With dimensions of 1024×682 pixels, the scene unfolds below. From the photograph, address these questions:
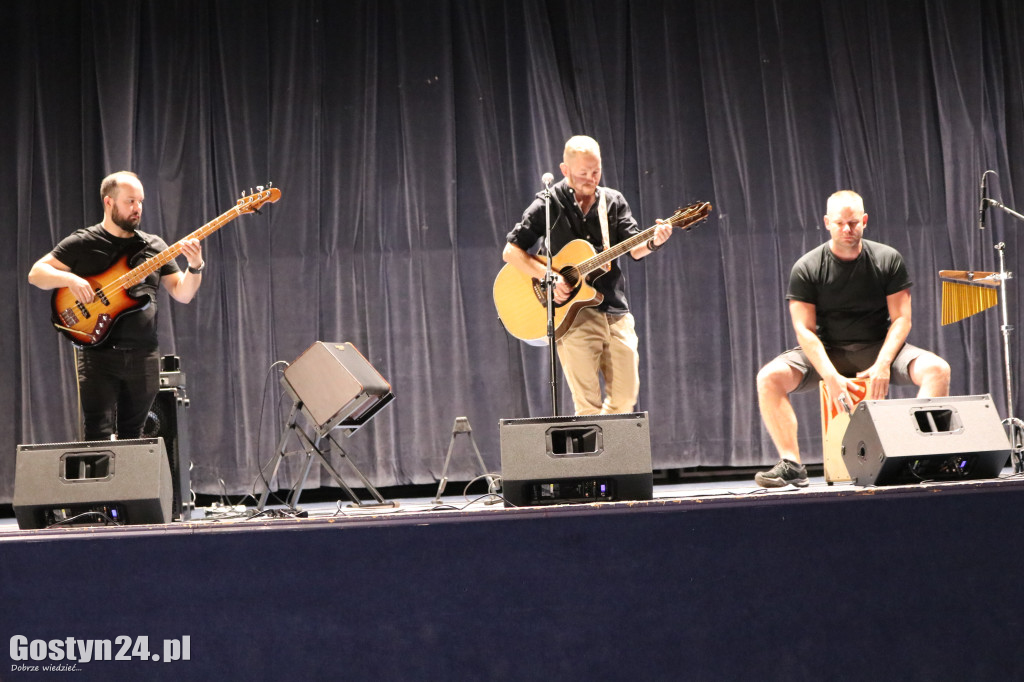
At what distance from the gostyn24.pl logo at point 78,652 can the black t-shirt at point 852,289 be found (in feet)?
9.82

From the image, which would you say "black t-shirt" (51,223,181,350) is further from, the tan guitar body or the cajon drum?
the cajon drum

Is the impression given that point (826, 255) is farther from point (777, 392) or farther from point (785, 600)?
point (785, 600)

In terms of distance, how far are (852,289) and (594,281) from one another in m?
1.09

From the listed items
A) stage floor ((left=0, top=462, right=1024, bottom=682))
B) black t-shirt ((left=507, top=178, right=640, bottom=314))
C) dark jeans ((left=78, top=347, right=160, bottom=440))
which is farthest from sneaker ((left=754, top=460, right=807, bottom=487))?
dark jeans ((left=78, top=347, right=160, bottom=440))

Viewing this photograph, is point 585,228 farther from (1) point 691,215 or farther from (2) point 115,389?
(2) point 115,389

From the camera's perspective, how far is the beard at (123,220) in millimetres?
3974

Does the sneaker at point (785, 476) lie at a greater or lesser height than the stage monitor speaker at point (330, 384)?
lesser

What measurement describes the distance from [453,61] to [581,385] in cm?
268

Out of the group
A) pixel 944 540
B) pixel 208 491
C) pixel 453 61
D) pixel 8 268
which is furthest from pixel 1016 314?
pixel 8 268

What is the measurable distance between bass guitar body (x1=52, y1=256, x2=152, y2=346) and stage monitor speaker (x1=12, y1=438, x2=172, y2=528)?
1601 millimetres

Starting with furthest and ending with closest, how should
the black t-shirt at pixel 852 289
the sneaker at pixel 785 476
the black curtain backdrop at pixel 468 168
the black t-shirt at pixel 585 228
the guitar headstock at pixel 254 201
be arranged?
the black curtain backdrop at pixel 468 168 → the guitar headstock at pixel 254 201 → the black t-shirt at pixel 585 228 → the black t-shirt at pixel 852 289 → the sneaker at pixel 785 476

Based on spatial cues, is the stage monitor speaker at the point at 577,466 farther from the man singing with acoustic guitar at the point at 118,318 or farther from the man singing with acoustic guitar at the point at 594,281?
the man singing with acoustic guitar at the point at 118,318

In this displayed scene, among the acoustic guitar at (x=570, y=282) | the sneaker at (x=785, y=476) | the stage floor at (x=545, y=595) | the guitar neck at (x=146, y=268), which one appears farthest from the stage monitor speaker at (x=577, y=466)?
the guitar neck at (x=146, y=268)

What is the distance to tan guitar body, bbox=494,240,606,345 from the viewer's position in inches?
156
